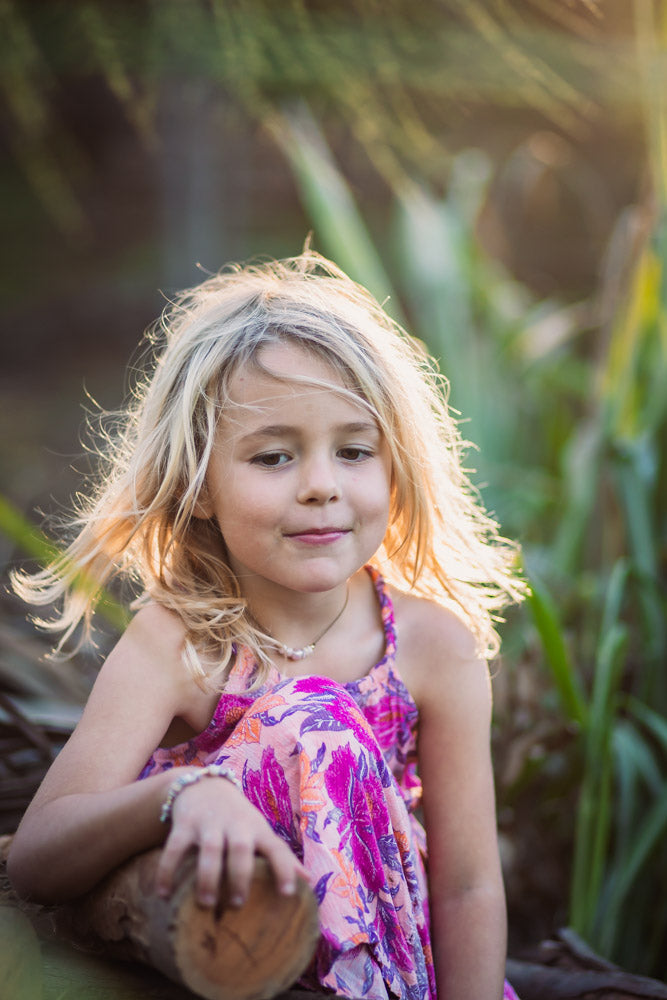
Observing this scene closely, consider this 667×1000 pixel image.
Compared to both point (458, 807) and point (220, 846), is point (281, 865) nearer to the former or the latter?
point (220, 846)

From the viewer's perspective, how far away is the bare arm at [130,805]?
71 centimetres

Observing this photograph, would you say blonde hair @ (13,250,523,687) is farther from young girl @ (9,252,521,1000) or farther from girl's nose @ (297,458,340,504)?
girl's nose @ (297,458,340,504)

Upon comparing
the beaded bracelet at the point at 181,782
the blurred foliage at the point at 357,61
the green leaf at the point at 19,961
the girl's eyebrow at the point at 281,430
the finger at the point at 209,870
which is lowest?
the green leaf at the point at 19,961

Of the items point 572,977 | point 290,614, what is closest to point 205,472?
point 290,614

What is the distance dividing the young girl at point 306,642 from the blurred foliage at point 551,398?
9.8 inches

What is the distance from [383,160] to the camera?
7.68 ft

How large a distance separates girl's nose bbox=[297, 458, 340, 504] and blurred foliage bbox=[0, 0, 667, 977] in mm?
465

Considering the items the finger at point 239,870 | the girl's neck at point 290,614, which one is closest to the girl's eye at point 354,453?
the girl's neck at point 290,614

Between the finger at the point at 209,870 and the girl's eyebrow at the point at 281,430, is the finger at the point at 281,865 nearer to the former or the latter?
the finger at the point at 209,870

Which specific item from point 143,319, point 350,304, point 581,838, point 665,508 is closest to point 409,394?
point 350,304

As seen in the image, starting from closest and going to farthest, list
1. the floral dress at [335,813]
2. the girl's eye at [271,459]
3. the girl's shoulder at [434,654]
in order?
1. the floral dress at [335,813]
2. the girl's eye at [271,459]
3. the girl's shoulder at [434,654]

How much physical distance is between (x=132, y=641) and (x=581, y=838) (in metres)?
0.83

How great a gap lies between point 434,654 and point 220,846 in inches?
20.0

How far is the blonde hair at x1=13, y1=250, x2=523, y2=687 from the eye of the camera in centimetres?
107
